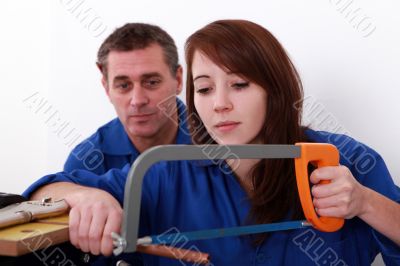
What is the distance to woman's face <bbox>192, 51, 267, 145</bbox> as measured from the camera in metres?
→ 0.91

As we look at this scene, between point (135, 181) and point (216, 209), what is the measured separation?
395 millimetres

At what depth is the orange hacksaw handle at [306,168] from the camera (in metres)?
0.76

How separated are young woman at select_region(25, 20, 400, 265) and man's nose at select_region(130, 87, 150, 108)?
0.43 meters

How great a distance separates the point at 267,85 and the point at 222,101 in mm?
110

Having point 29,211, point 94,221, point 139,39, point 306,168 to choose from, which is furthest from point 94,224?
point 139,39

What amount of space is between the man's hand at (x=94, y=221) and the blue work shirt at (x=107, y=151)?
652 millimetres

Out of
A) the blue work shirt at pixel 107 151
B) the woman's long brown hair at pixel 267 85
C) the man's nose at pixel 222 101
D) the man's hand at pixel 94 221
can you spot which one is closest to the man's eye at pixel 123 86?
the blue work shirt at pixel 107 151

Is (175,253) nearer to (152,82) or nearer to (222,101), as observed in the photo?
(222,101)

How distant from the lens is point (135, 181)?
60 centimetres

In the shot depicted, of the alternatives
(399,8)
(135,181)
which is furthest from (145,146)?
(135,181)

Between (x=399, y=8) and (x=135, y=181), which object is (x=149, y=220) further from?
(x=399, y=8)

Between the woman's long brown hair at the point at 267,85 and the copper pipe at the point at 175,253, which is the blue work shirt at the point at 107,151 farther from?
the copper pipe at the point at 175,253

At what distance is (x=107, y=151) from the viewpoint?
146 centimetres

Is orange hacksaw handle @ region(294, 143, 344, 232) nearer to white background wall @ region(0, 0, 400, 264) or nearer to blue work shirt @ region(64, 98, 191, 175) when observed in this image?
white background wall @ region(0, 0, 400, 264)
